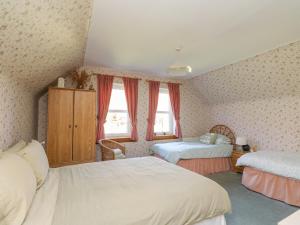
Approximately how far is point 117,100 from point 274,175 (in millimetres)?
3505

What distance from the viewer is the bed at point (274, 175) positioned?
8.76 feet

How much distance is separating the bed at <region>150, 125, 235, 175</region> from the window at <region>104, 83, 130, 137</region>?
89 cm

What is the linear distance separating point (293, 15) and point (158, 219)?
2.60m

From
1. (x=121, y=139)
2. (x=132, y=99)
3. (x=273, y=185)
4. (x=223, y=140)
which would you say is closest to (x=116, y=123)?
(x=121, y=139)

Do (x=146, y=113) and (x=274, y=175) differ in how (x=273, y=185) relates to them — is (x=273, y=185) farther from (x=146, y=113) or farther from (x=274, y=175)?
(x=146, y=113)

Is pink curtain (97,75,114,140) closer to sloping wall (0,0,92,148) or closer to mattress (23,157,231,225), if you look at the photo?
sloping wall (0,0,92,148)

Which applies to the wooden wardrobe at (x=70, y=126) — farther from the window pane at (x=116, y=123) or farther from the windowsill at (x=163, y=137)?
the windowsill at (x=163, y=137)

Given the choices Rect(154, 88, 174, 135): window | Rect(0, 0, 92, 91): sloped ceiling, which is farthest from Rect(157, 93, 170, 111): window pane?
Rect(0, 0, 92, 91): sloped ceiling

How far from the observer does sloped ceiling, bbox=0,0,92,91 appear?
1.30 m

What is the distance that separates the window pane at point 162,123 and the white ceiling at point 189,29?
1.86 m

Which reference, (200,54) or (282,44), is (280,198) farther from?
(200,54)

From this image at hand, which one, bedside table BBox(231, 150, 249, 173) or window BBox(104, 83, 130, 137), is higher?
window BBox(104, 83, 130, 137)

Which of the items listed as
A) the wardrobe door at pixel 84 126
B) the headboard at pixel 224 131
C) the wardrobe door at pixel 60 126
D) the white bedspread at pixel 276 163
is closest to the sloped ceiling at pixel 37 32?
the wardrobe door at pixel 60 126

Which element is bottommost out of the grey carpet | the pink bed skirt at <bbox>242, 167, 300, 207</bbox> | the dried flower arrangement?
the grey carpet
